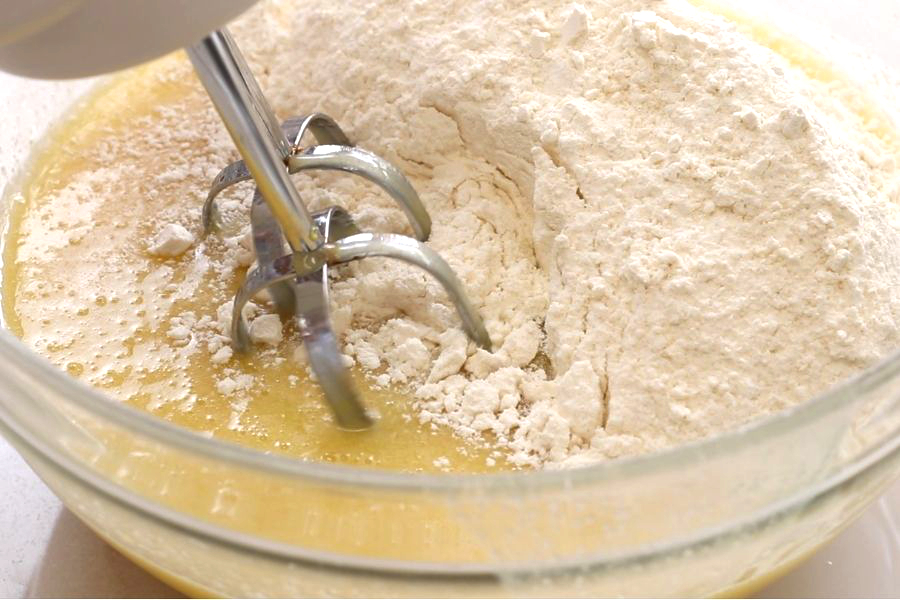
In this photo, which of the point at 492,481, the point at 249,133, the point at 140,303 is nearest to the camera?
the point at 492,481

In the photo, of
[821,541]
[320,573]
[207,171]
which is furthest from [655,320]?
[207,171]

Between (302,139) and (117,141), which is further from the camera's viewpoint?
(117,141)

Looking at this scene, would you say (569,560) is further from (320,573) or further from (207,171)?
(207,171)

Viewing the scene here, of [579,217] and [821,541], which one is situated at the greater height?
[579,217]

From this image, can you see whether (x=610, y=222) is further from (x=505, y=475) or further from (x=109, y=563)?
(x=109, y=563)

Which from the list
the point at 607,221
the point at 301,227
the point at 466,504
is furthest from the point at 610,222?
the point at 466,504

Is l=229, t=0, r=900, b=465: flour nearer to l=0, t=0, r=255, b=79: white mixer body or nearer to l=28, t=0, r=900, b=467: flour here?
l=28, t=0, r=900, b=467: flour

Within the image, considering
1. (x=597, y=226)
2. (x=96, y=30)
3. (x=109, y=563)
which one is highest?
(x=96, y=30)

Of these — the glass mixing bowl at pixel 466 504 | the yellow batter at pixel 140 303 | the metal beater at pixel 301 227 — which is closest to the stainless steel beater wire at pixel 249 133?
the metal beater at pixel 301 227

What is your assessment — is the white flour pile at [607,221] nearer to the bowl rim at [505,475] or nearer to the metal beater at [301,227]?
the metal beater at [301,227]
